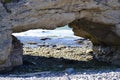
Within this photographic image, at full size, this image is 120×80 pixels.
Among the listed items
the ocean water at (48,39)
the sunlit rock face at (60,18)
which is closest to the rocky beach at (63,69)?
the sunlit rock face at (60,18)

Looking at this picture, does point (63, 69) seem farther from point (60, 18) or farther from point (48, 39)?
point (48, 39)

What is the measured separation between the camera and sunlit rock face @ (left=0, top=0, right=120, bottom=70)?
14367 millimetres

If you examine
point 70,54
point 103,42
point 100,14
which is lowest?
point 70,54

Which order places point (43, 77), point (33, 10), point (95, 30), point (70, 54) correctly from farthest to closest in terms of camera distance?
1. point (70, 54)
2. point (95, 30)
3. point (33, 10)
4. point (43, 77)

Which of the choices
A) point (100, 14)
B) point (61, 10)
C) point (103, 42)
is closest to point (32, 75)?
point (61, 10)

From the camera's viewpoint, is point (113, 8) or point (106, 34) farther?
point (106, 34)

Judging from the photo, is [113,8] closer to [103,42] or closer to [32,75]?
[103,42]

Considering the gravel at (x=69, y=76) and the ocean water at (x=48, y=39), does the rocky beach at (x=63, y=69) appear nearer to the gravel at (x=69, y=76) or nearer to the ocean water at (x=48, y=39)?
the gravel at (x=69, y=76)

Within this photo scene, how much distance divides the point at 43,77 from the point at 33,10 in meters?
2.80

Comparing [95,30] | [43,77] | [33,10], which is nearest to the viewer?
[43,77]

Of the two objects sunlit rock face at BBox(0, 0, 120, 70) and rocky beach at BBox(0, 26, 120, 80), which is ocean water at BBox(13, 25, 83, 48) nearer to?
rocky beach at BBox(0, 26, 120, 80)

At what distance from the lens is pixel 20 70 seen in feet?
51.6

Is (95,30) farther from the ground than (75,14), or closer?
closer

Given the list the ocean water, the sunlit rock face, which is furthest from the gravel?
the ocean water
